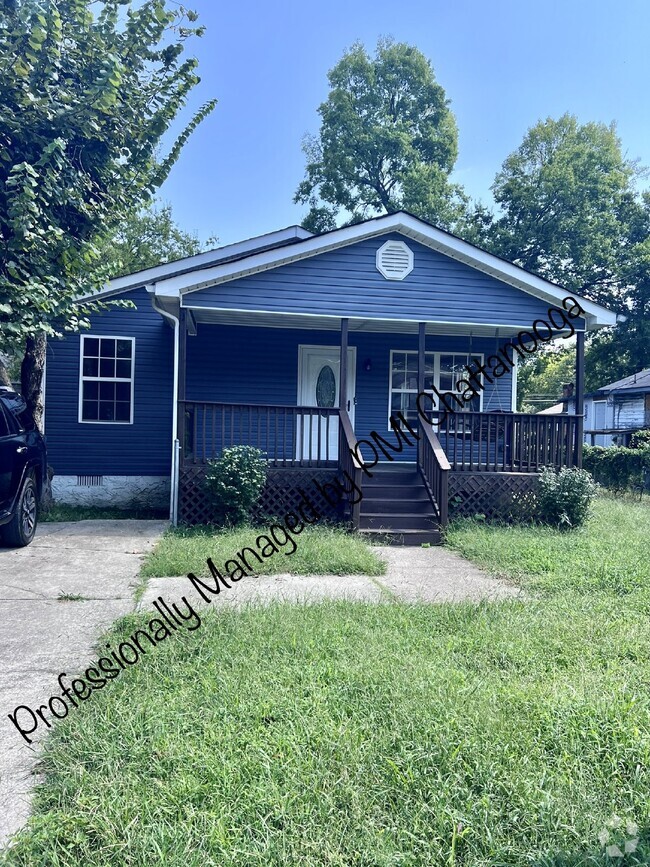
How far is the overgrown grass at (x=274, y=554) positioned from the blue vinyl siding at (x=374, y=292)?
3.34 meters

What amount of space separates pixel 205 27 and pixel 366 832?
8035 millimetres

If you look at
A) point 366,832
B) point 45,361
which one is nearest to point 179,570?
point 366,832

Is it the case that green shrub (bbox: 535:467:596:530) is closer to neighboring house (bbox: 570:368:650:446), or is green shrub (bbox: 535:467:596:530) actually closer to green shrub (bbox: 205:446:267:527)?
green shrub (bbox: 205:446:267:527)

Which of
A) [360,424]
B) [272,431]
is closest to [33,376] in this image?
[272,431]

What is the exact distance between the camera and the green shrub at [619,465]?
489 inches

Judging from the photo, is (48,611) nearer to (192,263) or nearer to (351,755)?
(351,755)

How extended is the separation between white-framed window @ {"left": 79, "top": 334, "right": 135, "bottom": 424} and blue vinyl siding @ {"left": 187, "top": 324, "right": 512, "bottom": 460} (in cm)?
110

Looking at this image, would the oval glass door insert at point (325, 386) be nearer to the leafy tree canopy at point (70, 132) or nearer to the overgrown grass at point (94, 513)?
the overgrown grass at point (94, 513)

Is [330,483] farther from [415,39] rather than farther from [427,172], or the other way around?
[415,39]

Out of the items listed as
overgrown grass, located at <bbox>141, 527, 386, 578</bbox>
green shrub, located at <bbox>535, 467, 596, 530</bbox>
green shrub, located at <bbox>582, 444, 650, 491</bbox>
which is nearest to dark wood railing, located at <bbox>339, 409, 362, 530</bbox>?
overgrown grass, located at <bbox>141, 527, 386, 578</bbox>

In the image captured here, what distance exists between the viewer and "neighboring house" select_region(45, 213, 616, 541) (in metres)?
7.97

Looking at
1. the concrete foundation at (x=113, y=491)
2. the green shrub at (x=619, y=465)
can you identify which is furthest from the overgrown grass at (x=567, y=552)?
the concrete foundation at (x=113, y=491)

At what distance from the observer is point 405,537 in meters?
7.17

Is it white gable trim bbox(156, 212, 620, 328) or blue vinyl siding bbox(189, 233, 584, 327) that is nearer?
white gable trim bbox(156, 212, 620, 328)
